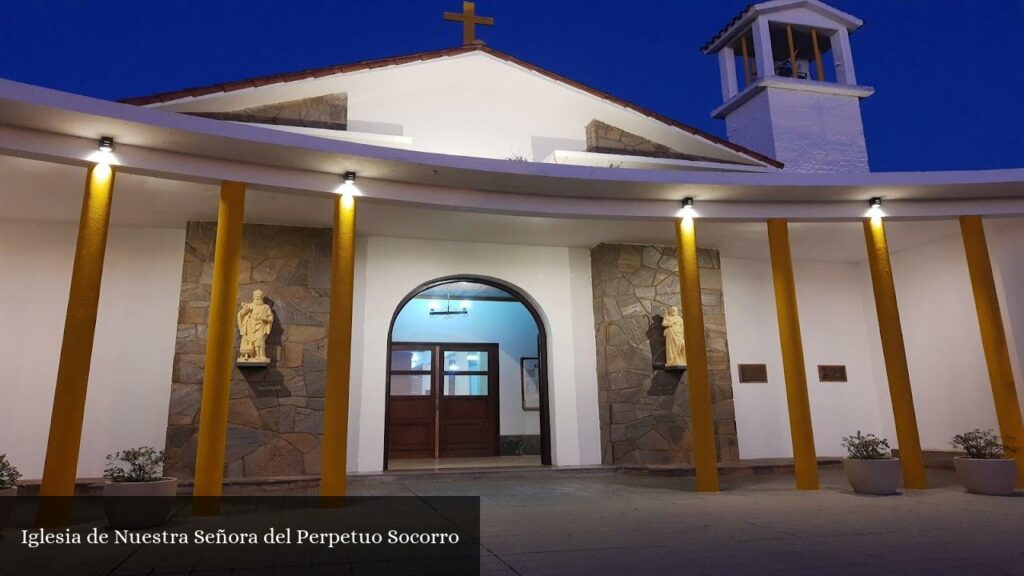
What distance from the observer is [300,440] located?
7988mm

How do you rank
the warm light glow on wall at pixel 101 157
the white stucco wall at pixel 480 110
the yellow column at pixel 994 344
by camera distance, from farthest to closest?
A: the white stucco wall at pixel 480 110
the yellow column at pixel 994 344
the warm light glow on wall at pixel 101 157

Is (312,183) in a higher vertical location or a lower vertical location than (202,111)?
lower

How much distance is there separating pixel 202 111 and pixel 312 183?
2.41 meters

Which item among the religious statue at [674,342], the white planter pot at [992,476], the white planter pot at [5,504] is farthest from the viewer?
the religious statue at [674,342]

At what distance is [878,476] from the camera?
6445 mm

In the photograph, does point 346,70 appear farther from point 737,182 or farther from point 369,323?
point 737,182

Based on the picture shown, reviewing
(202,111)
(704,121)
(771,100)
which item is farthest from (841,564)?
(704,121)

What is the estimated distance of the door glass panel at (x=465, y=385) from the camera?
12.2m

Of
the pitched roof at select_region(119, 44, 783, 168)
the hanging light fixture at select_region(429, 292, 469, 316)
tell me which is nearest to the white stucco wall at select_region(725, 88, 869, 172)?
the pitched roof at select_region(119, 44, 783, 168)

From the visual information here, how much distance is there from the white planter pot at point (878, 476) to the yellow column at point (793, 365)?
1.48ft

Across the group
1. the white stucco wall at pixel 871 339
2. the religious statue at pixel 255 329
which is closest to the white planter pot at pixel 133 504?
the religious statue at pixel 255 329

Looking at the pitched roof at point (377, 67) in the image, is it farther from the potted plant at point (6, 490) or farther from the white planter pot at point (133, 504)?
the white planter pot at point (133, 504)

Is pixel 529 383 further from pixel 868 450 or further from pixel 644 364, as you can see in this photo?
pixel 868 450

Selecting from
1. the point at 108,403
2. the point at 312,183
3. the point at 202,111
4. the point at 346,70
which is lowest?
the point at 108,403
